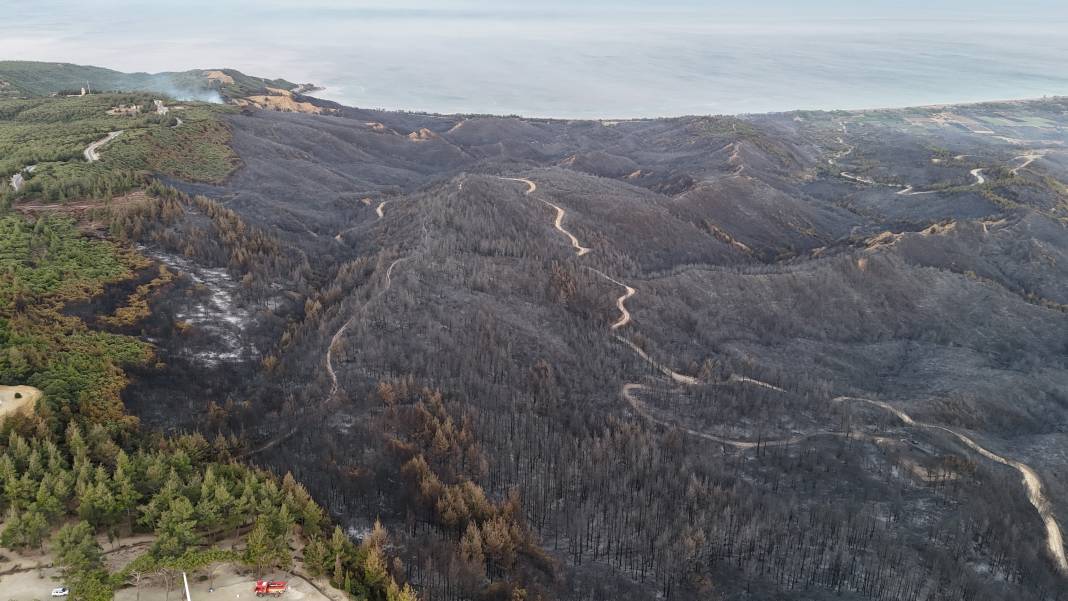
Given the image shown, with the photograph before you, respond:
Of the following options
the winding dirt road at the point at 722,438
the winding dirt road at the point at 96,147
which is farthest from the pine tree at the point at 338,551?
the winding dirt road at the point at 96,147

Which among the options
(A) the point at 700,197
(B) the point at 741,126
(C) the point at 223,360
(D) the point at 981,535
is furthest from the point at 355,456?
(B) the point at 741,126

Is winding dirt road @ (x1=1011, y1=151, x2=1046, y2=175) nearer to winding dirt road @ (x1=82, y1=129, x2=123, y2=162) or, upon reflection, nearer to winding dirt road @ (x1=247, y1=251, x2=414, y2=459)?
winding dirt road @ (x1=247, y1=251, x2=414, y2=459)

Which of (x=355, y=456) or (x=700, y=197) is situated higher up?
(x=700, y=197)

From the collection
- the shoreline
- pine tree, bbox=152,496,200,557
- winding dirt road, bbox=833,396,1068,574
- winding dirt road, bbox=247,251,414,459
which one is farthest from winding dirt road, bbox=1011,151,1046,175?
pine tree, bbox=152,496,200,557

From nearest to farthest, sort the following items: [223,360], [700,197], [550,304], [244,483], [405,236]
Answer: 1. [244,483]
2. [223,360]
3. [550,304]
4. [405,236]
5. [700,197]

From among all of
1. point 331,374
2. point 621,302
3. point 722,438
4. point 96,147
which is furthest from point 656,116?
point 331,374

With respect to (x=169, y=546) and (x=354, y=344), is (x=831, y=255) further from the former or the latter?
(x=169, y=546)

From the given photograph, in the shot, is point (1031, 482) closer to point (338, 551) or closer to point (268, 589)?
point (338, 551)
